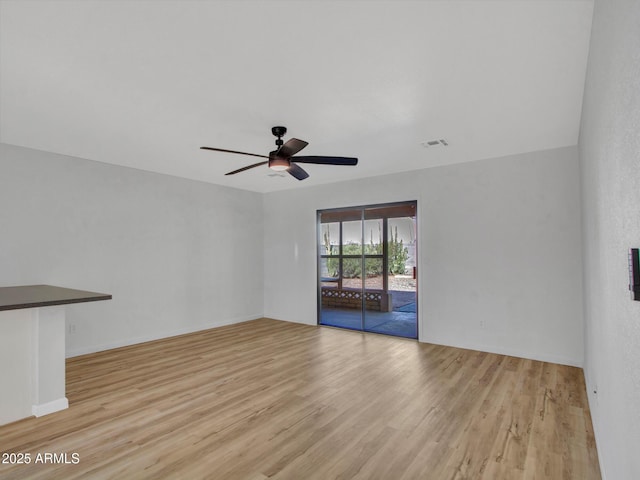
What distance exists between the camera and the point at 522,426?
8.79 feet

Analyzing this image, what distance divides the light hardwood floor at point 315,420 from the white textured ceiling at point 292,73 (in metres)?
2.66

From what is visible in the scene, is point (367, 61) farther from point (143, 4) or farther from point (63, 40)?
point (63, 40)

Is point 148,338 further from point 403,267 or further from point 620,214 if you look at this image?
point 620,214

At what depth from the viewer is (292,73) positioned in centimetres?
252

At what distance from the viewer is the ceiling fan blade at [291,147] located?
9.98 feet

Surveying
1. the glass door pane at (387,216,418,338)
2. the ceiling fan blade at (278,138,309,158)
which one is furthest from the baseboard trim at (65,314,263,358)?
the ceiling fan blade at (278,138,309,158)

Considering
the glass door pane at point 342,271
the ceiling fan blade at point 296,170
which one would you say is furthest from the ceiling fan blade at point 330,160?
the glass door pane at point 342,271

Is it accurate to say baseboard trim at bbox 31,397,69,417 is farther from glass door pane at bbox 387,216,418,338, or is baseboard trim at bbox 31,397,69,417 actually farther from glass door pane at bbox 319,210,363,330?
glass door pane at bbox 387,216,418,338

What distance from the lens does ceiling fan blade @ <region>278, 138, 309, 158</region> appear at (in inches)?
120

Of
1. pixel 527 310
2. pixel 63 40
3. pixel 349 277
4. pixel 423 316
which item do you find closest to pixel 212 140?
pixel 63 40

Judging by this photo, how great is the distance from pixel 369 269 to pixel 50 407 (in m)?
4.57

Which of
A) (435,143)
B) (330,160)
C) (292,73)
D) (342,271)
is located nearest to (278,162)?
(330,160)

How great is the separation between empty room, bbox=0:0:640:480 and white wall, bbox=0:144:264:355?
33 mm

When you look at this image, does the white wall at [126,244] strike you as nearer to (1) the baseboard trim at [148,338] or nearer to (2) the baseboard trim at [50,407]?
(1) the baseboard trim at [148,338]
